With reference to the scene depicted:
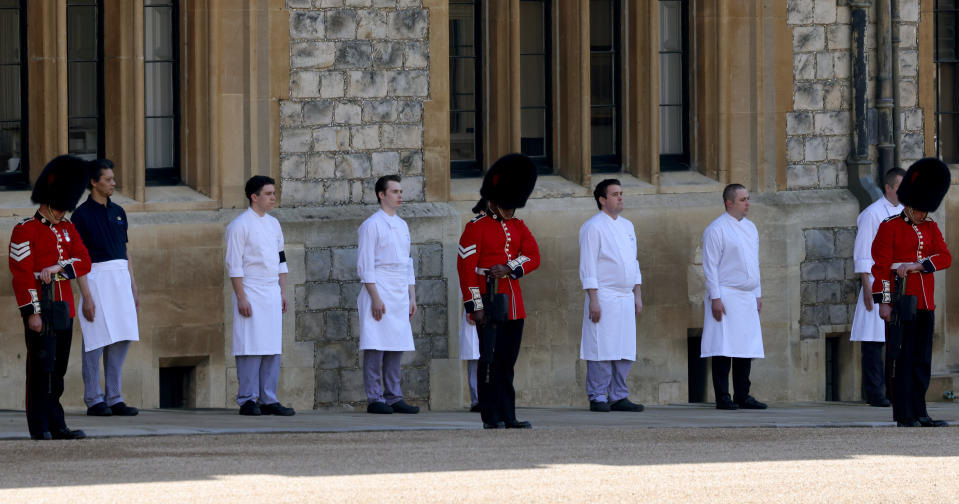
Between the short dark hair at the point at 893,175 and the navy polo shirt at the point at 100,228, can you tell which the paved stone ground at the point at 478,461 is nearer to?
the navy polo shirt at the point at 100,228

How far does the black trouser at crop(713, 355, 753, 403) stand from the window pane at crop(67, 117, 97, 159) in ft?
15.1

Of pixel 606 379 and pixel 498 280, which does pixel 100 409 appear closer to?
pixel 498 280

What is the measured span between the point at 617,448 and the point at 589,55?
520 centimetres

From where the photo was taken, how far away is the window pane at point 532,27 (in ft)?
50.5

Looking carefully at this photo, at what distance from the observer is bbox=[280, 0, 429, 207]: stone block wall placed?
46.4 ft

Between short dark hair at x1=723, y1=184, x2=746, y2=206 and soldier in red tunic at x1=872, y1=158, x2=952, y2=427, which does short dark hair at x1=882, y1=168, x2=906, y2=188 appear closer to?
short dark hair at x1=723, y1=184, x2=746, y2=206

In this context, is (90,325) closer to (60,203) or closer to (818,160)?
(60,203)

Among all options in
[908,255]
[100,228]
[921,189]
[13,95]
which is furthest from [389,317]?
[921,189]

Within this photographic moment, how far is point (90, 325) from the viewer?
12.5 metres

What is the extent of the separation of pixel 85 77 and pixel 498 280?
150 inches

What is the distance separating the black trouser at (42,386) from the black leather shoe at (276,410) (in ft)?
7.50

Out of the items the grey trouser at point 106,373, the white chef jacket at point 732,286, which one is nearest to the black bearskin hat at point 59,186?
the grey trouser at point 106,373

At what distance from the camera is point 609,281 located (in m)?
13.9

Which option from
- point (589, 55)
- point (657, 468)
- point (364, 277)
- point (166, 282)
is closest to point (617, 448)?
point (657, 468)
